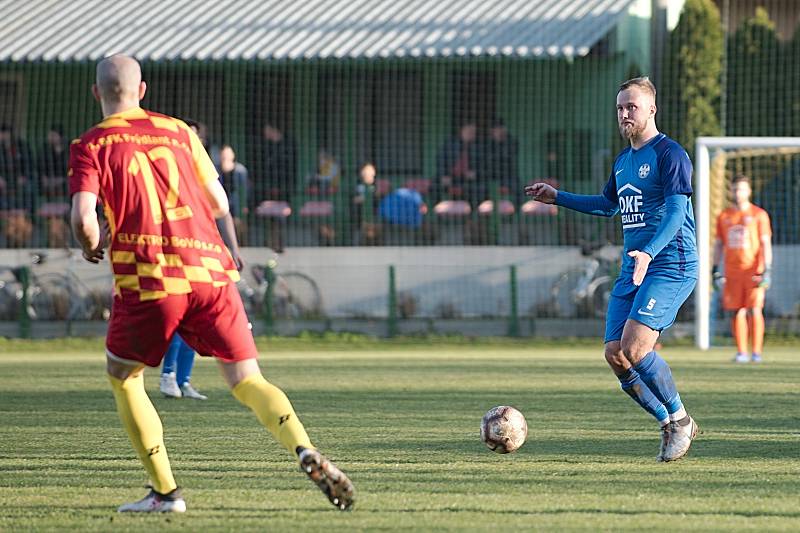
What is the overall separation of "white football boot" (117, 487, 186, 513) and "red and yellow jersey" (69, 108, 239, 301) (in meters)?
0.84

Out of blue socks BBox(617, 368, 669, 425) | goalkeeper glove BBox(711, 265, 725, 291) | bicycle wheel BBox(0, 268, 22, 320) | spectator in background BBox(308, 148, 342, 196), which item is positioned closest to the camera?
blue socks BBox(617, 368, 669, 425)

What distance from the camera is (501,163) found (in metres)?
21.3

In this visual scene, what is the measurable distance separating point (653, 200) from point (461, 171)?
14.0 m

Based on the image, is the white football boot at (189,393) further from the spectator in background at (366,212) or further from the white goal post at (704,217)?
the spectator in background at (366,212)

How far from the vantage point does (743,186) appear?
1508cm

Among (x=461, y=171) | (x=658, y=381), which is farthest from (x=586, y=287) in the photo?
(x=658, y=381)

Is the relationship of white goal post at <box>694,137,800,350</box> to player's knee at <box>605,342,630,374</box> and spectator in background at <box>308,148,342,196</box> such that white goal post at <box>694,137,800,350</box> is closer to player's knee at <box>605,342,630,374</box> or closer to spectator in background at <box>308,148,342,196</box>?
spectator in background at <box>308,148,342,196</box>

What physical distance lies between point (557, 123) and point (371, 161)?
10.1 feet

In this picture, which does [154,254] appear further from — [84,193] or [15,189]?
[15,189]

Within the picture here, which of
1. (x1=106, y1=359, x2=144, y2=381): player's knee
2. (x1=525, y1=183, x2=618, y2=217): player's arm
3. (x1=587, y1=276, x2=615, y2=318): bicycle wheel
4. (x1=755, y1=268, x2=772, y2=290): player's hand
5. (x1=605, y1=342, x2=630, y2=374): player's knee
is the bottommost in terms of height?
(x1=587, y1=276, x2=615, y2=318): bicycle wheel

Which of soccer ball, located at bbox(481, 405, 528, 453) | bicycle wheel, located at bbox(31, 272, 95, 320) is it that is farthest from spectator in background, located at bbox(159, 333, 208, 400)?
bicycle wheel, located at bbox(31, 272, 95, 320)

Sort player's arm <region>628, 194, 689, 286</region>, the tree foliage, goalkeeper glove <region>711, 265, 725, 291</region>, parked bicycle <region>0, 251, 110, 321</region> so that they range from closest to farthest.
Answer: player's arm <region>628, 194, 689, 286</region>
goalkeeper glove <region>711, 265, 725, 291</region>
parked bicycle <region>0, 251, 110, 321</region>
the tree foliage

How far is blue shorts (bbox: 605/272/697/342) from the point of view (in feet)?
24.2

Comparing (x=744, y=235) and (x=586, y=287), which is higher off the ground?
(x=744, y=235)
